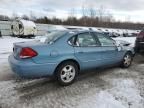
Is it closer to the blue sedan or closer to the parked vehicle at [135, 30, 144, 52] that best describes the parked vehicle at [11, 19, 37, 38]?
the parked vehicle at [135, 30, 144, 52]

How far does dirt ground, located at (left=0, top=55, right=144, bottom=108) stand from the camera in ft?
12.0

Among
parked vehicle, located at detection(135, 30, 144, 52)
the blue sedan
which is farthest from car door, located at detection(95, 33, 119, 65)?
parked vehicle, located at detection(135, 30, 144, 52)

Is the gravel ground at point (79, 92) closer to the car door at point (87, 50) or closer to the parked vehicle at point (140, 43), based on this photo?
the car door at point (87, 50)

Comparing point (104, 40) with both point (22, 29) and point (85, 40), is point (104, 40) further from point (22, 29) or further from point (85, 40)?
point (22, 29)

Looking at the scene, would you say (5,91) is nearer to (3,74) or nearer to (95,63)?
(3,74)

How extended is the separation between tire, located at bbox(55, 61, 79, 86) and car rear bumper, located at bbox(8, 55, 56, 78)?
20cm

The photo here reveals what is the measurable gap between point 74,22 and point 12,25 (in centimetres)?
2346

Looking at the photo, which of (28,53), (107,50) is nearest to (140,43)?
(107,50)

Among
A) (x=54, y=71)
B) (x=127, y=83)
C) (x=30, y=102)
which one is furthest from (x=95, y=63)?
(x=30, y=102)

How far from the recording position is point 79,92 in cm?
427

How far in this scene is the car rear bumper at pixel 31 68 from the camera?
403 centimetres

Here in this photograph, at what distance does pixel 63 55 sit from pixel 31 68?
33.4 inches

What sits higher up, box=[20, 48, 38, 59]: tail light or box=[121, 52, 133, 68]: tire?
box=[20, 48, 38, 59]: tail light

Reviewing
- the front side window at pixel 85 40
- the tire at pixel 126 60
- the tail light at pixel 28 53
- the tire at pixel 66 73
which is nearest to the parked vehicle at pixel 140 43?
the tire at pixel 126 60
